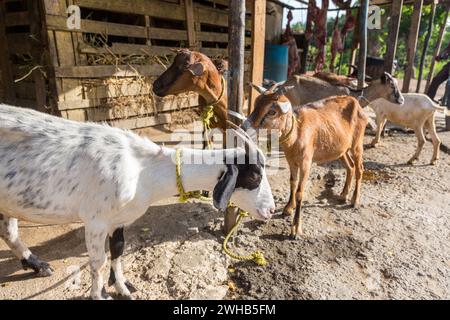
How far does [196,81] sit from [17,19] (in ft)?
12.8

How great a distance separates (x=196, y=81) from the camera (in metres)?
4.34

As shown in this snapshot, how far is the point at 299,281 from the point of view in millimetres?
3127

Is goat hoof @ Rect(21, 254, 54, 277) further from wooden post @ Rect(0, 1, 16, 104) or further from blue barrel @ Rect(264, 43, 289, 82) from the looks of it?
blue barrel @ Rect(264, 43, 289, 82)

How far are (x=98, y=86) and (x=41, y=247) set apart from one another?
3.46 m

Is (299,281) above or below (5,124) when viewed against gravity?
below

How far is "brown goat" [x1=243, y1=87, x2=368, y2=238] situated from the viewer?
3.60 meters

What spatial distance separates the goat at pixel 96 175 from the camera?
2.49 metres

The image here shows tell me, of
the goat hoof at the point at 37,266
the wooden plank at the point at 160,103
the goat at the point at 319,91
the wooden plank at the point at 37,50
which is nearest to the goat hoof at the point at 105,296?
the goat hoof at the point at 37,266

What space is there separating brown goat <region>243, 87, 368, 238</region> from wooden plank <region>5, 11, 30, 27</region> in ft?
15.2

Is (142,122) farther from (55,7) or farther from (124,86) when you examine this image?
(55,7)

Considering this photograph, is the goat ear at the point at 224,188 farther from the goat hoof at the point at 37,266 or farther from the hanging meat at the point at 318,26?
the hanging meat at the point at 318,26

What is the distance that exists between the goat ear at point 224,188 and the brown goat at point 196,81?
1977 mm
